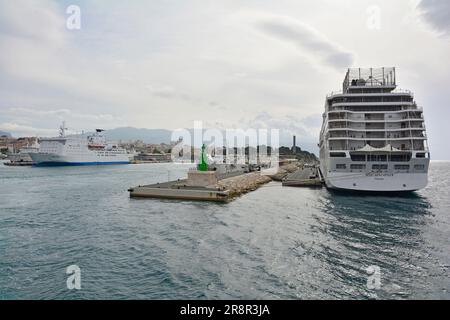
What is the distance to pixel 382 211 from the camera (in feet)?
Result: 94.9

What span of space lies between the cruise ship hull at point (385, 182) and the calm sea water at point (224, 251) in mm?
4650

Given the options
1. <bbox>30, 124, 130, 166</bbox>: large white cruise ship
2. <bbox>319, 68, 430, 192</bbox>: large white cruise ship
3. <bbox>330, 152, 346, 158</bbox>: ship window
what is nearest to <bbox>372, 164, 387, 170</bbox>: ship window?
<bbox>319, 68, 430, 192</bbox>: large white cruise ship

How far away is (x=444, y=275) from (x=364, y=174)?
23.6 m

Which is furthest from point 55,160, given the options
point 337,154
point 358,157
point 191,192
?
point 358,157

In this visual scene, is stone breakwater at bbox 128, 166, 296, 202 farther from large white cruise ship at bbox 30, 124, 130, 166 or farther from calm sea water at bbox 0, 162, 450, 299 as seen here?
large white cruise ship at bbox 30, 124, 130, 166

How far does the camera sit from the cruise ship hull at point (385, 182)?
35469 mm

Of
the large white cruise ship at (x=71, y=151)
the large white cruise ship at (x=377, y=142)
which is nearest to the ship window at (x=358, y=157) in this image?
the large white cruise ship at (x=377, y=142)

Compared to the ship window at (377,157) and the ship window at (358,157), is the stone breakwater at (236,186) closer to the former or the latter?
the ship window at (358,157)

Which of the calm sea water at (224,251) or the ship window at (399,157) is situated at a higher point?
Result: the ship window at (399,157)

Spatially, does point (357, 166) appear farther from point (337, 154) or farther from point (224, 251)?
point (224, 251)

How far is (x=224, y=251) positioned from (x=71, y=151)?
11589 centimetres

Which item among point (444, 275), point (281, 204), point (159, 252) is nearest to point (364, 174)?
point (281, 204)

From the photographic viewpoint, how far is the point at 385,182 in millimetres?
35875

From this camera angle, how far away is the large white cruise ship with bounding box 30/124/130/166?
367 ft
